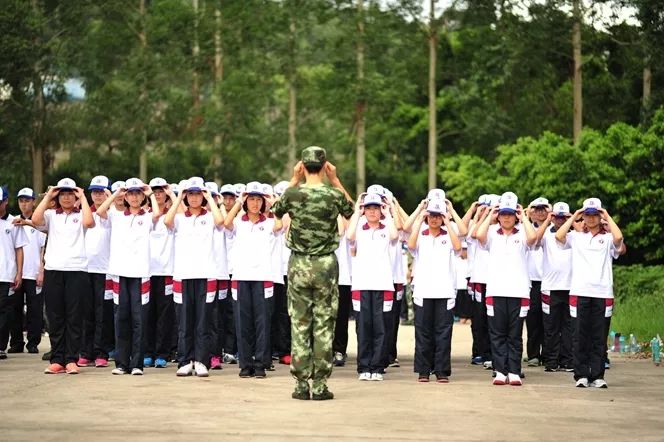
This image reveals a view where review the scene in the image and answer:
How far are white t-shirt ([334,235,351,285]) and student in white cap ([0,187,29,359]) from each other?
446 centimetres

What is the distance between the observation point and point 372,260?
1862 cm

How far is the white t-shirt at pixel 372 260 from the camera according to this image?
18594mm

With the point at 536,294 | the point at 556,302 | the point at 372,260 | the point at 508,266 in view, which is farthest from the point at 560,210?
the point at 372,260

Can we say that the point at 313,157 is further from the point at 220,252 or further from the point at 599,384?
the point at 599,384

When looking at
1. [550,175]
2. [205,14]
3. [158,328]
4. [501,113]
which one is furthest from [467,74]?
[158,328]

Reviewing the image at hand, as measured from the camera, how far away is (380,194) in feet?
61.9

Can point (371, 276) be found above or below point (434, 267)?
below

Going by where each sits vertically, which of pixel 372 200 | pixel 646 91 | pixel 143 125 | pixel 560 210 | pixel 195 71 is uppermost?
pixel 195 71

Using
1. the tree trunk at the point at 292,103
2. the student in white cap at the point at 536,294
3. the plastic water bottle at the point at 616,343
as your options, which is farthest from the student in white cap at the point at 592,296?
the tree trunk at the point at 292,103

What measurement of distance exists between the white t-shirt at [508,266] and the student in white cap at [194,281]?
128 inches

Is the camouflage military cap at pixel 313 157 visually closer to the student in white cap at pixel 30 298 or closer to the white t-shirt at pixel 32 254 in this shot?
the student in white cap at pixel 30 298

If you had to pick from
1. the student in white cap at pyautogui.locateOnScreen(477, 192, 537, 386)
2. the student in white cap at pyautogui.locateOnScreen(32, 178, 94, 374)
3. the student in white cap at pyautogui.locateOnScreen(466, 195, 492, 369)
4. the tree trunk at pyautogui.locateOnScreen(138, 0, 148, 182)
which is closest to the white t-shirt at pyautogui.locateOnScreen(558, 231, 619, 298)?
the student in white cap at pyautogui.locateOnScreen(477, 192, 537, 386)

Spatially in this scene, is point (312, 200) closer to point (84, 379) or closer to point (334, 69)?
point (84, 379)

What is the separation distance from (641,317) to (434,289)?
8.15 metres
